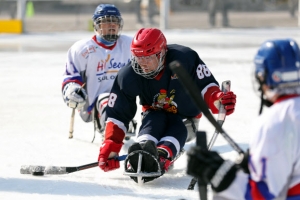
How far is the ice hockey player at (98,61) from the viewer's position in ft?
16.5

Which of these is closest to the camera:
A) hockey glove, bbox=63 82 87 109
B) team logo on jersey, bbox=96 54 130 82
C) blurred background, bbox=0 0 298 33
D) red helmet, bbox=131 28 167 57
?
red helmet, bbox=131 28 167 57

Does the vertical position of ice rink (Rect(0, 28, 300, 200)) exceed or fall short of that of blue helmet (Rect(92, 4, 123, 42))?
it falls short

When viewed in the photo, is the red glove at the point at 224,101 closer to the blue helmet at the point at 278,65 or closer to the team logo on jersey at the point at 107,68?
the team logo on jersey at the point at 107,68

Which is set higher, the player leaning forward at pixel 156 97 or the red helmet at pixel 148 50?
the red helmet at pixel 148 50

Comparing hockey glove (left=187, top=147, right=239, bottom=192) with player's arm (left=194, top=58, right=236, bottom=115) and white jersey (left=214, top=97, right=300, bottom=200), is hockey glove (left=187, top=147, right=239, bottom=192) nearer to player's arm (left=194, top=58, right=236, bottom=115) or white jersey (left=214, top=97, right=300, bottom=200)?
white jersey (left=214, top=97, right=300, bottom=200)

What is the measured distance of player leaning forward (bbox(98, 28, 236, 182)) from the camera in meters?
3.90

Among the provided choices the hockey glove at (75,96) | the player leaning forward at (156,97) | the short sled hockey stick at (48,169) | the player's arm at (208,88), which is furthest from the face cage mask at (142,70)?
the hockey glove at (75,96)

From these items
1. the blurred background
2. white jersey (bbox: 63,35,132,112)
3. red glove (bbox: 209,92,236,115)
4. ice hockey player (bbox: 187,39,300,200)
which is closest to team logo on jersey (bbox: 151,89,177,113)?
red glove (bbox: 209,92,236,115)

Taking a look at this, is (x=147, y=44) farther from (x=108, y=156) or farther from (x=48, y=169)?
(x=48, y=169)

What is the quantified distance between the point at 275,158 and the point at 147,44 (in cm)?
179

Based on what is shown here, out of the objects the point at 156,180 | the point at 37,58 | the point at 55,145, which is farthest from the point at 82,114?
the point at 37,58

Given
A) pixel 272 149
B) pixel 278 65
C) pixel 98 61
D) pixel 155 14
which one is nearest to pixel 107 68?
pixel 98 61

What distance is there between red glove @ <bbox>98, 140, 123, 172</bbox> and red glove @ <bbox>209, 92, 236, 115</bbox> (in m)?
0.58

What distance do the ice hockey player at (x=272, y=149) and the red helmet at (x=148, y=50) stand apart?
1.57 metres
